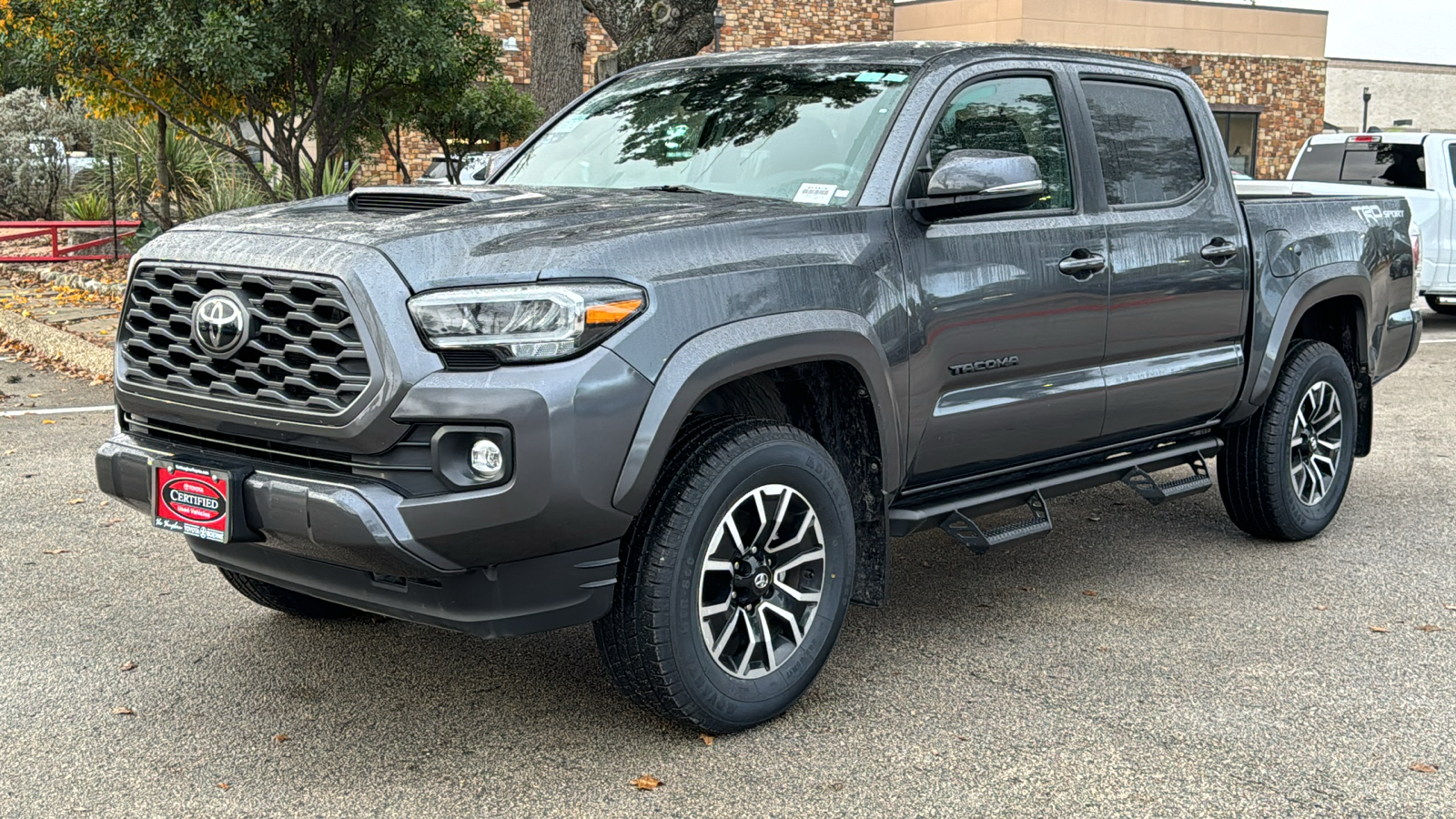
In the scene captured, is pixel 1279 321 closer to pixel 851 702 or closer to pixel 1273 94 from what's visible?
pixel 851 702

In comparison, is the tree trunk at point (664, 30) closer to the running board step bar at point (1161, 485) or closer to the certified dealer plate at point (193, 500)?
the running board step bar at point (1161, 485)

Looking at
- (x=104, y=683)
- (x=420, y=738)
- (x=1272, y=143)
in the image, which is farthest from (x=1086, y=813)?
(x=1272, y=143)

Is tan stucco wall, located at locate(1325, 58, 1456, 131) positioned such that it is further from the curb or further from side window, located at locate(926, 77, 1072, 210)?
side window, located at locate(926, 77, 1072, 210)

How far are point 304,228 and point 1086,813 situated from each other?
7.96 feet

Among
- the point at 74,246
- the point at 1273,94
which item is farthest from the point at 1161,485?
the point at 1273,94

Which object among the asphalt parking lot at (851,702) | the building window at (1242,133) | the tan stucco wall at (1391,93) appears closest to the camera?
the asphalt parking lot at (851,702)

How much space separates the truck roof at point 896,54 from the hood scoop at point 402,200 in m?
1.35

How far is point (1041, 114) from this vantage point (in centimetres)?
499

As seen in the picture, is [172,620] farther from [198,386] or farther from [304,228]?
[304,228]

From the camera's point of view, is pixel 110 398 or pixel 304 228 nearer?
pixel 304 228

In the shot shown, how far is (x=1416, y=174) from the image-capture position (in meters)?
13.9

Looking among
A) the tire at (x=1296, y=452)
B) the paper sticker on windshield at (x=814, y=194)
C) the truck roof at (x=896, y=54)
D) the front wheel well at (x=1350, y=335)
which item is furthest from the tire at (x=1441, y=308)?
the paper sticker on windshield at (x=814, y=194)

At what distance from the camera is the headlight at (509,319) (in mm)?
3379

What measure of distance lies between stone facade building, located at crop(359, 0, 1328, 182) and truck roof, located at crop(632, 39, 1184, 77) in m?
28.8
